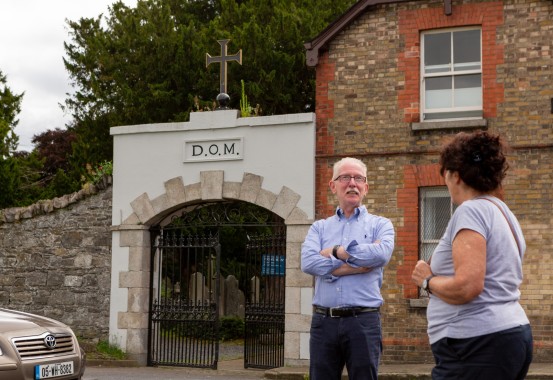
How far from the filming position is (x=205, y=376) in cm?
1448

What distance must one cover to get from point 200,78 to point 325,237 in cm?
2246

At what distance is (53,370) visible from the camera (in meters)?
9.20

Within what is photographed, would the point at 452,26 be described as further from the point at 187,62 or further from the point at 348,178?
the point at 187,62

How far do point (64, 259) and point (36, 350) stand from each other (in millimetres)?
7787

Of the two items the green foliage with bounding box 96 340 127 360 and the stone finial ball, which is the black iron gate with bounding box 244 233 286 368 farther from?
the stone finial ball

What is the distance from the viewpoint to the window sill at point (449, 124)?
14.8 metres

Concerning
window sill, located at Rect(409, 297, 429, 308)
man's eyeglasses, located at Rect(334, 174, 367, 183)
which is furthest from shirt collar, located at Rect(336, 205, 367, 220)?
window sill, located at Rect(409, 297, 429, 308)

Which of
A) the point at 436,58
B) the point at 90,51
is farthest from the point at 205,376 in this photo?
the point at 90,51

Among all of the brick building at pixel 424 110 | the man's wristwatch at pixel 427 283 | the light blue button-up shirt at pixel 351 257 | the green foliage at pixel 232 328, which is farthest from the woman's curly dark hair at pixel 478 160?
the green foliage at pixel 232 328

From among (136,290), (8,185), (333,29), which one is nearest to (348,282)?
(333,29)

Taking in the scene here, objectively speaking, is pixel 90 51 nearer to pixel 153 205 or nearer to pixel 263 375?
pixel 153 205

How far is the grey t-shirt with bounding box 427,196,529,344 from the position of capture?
404 centimetres

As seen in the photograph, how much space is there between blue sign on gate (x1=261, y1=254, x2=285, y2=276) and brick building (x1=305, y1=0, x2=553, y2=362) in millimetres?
1094

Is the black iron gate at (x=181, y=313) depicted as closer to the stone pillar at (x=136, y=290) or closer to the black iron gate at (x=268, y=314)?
the stone pillar at (x=136, y=290)
